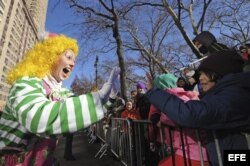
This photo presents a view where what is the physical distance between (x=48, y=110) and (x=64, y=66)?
606 millimetres

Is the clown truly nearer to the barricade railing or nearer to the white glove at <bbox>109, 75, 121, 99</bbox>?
the white glove at <bbox>109, 75, 121, 99</bbox>

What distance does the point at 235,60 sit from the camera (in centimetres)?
193

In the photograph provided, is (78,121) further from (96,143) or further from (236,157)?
(96,143)

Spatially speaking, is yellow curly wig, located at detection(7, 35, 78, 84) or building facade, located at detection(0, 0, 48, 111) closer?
yellow curly wig, located at detection(7, 35, 78, 84)

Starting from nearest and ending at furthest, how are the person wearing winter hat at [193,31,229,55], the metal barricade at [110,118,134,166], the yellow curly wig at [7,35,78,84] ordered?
1. the yellow curly wig at [7,35,78,84]
2. the person wearing winter hat at [193,31,229,55]
3. the metal barricade at [110,118,134,166]

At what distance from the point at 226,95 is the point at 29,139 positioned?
1.30 metres

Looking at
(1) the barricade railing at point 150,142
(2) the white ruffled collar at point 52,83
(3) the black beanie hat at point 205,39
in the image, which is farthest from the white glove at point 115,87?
(3) the black beanie hat at point 205,39

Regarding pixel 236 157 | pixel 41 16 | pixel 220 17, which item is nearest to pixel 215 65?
pixel 236 157

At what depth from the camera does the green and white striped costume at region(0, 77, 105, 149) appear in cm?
123

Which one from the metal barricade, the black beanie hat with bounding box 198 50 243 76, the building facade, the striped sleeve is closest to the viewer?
the striped sleeve

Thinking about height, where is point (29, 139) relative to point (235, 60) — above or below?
below

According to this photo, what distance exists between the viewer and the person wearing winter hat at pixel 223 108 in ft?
5.45

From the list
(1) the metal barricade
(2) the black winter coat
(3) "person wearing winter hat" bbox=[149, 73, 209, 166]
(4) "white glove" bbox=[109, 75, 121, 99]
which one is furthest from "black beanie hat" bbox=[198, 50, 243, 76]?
(1) the metal barricade

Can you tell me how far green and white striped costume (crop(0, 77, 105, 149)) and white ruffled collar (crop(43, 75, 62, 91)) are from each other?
Answer: 9.3 inches
